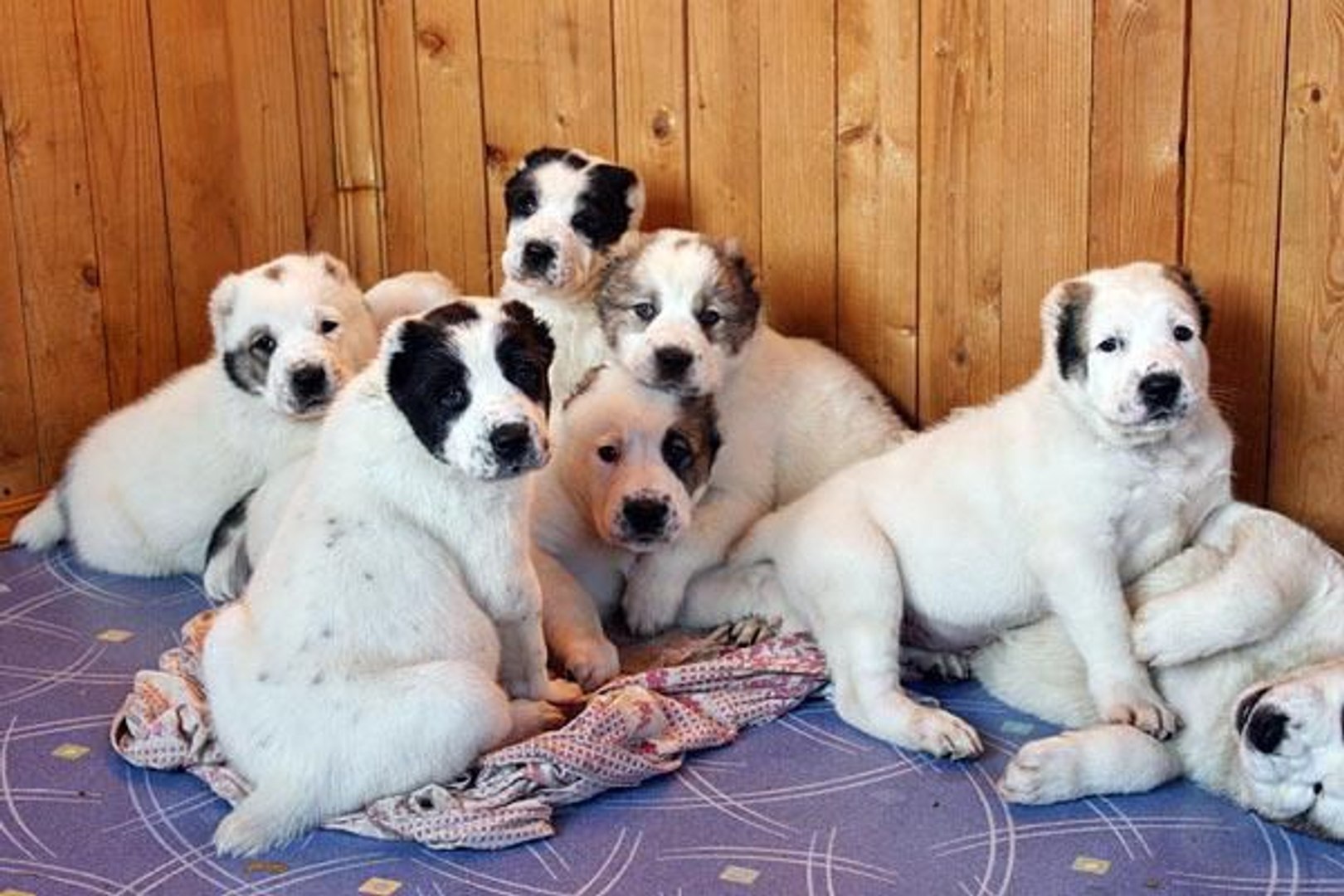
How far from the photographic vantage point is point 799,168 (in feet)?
15.5

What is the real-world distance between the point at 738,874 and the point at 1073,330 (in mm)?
1241

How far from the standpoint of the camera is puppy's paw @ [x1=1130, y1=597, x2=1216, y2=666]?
3.44 meters

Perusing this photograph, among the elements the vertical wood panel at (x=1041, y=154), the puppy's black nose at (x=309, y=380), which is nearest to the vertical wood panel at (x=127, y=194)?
the puppy's black nose at (x=309, y=380)

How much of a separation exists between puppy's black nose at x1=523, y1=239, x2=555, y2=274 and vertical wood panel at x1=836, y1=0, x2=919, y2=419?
769 mm

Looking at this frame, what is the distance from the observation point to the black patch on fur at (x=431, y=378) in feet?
11.2

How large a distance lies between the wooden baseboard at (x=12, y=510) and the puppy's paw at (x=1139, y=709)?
3.11 m

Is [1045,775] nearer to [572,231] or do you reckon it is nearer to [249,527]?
[572,231]

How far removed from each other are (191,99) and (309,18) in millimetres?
521

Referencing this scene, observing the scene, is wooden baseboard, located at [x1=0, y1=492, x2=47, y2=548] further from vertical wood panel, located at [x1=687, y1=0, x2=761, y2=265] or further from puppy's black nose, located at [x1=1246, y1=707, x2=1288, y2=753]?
puppy's black nose, located at [x1=1246, y1=707, x2=1288, y2=753]

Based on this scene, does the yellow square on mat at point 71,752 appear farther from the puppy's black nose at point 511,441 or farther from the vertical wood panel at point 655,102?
the vertical wood panel at point 655,102

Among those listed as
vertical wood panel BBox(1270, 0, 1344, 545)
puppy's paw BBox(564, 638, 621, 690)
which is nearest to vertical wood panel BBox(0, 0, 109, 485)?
puppy's paw BBox(564, 638, 621, 690)

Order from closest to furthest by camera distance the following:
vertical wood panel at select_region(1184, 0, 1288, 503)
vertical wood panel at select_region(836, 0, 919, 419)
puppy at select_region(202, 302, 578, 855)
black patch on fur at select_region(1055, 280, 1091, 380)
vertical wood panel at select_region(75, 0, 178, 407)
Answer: puppy at select_region(202, 302, 578, 855), black patch on fur at select_region(1055, 280, 1091, 380), vertical wood panel at select_region(1184, 0, 1288, 503), vertical wood panel at select_region(836, 0, 919, 419), vertical wood panel at select_region(75, 0, 178, 407)

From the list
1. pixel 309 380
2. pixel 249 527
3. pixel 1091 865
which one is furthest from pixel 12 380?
pixel 1091 865

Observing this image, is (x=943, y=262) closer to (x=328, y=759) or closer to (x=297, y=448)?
(x=297, y=448)
